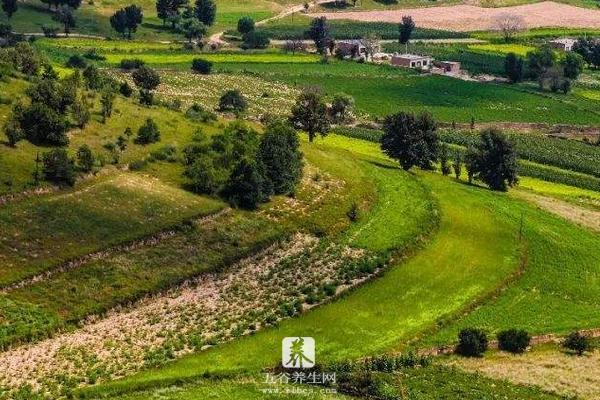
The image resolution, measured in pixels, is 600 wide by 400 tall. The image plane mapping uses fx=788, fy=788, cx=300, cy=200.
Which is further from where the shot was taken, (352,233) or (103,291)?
(352,233)

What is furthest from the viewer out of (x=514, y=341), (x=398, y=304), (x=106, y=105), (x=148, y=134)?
(x=106, y=105)

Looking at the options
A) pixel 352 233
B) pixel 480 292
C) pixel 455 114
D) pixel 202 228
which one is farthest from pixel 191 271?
pixel 455 114

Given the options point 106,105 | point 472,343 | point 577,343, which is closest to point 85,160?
point 106,105

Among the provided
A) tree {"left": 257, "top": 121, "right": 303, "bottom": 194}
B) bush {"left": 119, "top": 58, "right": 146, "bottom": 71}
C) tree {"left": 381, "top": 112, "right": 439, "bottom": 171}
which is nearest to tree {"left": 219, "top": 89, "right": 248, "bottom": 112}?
bush {"left": 119, "top": 58, "right": 146, "bottom": 71}

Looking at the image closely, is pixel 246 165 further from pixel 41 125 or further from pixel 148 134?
pixel 41 125

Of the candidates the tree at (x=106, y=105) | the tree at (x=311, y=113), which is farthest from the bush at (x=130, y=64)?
the tree at (x=106, y=105)

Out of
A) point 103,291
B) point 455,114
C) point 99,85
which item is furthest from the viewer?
point 455,114

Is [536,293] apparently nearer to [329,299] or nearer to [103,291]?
[329,299]
